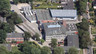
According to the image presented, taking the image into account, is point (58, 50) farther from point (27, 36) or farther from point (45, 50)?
point (27, 36)

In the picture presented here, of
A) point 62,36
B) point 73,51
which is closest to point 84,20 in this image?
point 62,36

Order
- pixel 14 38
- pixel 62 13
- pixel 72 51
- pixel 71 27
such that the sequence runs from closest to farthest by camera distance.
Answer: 1. pixel 72 51
2. pixel 14 38
3. pixel 71 27
4. pixel 62 13

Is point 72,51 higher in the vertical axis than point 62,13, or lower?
lower

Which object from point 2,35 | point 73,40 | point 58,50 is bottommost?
point 58,50

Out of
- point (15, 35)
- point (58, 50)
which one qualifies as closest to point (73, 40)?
point (58, 50)

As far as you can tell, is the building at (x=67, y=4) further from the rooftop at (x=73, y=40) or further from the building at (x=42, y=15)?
the rooftop at (x=73, y=40)

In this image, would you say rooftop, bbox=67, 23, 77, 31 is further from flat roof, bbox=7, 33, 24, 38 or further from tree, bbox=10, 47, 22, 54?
tree, bbox=10, 47, 22, 54
